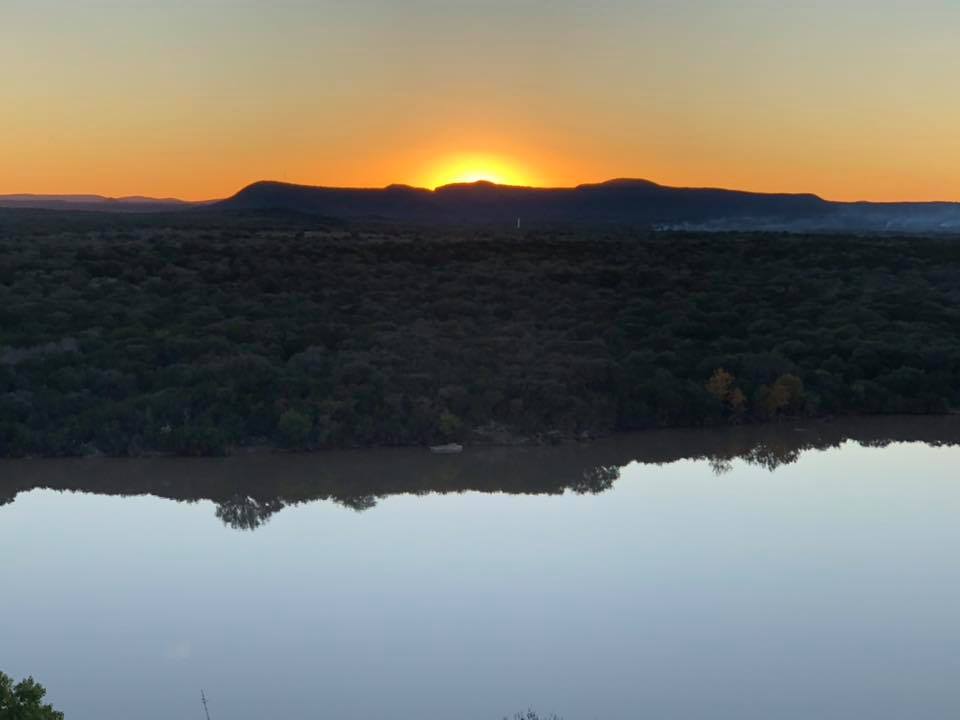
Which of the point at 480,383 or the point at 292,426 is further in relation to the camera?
the point at 480,383

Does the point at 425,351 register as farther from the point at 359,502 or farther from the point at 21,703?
the point at 21,703

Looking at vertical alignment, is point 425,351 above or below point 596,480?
above

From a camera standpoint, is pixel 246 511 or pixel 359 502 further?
pixel 359 502

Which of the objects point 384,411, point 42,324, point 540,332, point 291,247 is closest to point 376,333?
point 540,332

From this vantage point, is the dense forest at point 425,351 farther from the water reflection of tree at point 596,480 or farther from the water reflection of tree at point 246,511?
the water reflection of tree at point 246,511

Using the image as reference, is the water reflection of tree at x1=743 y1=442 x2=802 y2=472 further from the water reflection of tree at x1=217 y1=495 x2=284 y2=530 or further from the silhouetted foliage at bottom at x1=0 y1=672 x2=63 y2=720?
the silhouetted foliage at bottom at x1=0 y1=672 x2=63 y2=720

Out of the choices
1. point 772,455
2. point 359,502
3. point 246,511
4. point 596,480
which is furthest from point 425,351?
point 246,511

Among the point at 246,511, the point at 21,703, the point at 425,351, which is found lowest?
the point at 246,511

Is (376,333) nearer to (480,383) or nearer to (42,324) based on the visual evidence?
(480,383)
